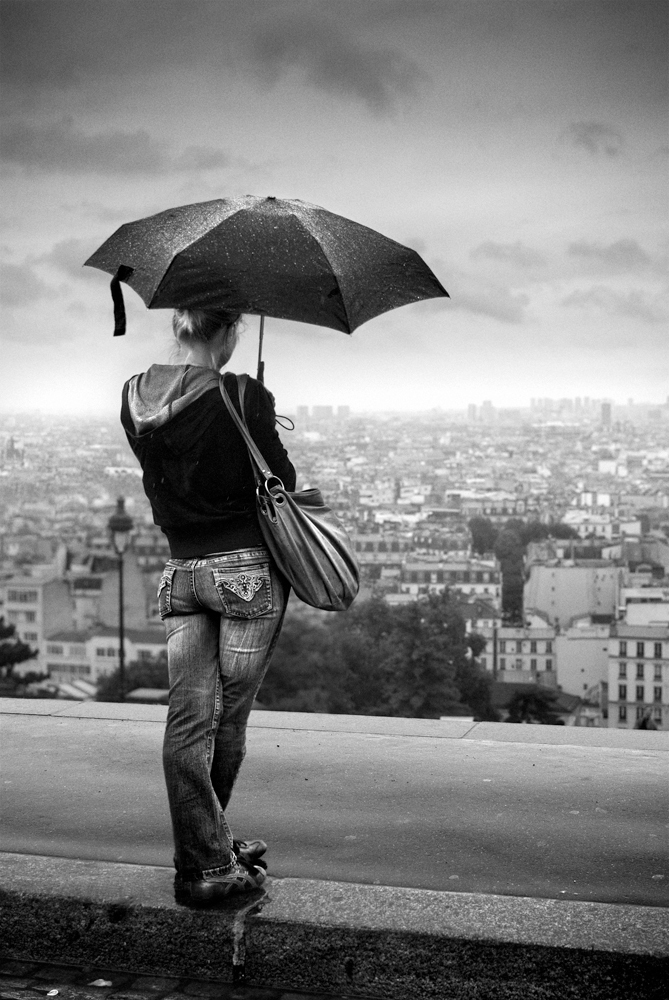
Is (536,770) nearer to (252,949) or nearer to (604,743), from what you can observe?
(604,743)

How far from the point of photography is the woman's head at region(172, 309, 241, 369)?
Answer: 2.97 m

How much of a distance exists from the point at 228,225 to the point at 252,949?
1743 mm

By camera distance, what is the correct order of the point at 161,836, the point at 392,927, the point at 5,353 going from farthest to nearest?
the point at 5,353 → the point at 161,836 → the point at 392,927

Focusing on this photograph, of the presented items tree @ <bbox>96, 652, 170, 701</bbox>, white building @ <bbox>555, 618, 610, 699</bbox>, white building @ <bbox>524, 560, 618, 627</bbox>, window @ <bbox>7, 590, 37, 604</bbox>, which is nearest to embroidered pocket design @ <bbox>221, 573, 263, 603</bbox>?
tree @ <bbox>96, 652, 170, 701</bbox>

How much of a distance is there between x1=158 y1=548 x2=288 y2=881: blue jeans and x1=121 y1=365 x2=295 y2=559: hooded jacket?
0.06 meters

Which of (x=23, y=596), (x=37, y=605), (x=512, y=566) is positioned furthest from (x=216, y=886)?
(x=37, y=605)

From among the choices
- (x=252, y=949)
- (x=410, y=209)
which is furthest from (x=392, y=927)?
(x=410, y=209)

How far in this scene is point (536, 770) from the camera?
444 centimetres

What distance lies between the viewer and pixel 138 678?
3881 centimetres

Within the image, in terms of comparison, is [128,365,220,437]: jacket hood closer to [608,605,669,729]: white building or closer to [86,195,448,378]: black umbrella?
[86,195,448,378]: black umbrella

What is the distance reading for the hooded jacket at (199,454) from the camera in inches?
114

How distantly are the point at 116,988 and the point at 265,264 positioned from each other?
1.75 meters

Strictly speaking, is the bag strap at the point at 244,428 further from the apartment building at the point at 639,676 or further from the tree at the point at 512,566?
the tree at the point at 512,566

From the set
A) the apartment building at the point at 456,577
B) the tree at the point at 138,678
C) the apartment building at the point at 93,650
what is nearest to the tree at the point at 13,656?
the apartment building at the point at 93,650
